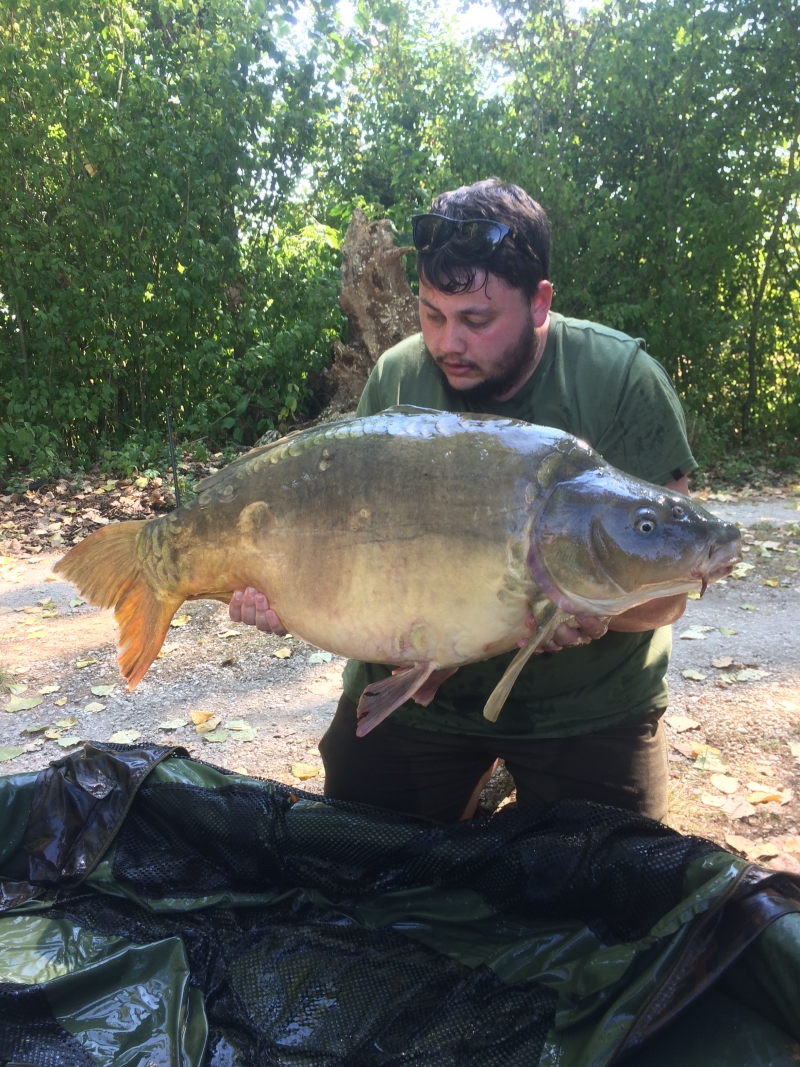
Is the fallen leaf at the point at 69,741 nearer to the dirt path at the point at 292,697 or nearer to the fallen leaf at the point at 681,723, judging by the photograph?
the dirt path at the point at 292,697

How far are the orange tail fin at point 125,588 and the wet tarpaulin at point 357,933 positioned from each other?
0.32 metres

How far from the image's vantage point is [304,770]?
2.30m

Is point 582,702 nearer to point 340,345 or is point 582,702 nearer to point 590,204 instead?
point 340,345

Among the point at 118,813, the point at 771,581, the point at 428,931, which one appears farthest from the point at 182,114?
the point at 428,931

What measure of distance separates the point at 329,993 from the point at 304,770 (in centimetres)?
76

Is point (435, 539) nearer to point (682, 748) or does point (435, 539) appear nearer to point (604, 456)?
point (604, 456)

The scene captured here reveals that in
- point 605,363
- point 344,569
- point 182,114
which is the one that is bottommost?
point 344,569

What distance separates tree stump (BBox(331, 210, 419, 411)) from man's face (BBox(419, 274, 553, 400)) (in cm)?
385

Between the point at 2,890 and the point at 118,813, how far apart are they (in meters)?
0.28

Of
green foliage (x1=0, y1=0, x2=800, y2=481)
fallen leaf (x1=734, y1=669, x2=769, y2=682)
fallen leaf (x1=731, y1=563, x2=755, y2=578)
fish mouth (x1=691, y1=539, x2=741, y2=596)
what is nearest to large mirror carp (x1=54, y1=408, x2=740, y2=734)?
fish mouth (x1=691, y1=539, x2=741, y2=596)

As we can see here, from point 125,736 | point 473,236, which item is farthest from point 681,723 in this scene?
point 125,736

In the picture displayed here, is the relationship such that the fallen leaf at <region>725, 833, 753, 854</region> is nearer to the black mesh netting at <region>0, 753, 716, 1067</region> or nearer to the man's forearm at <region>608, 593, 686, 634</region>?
the black mesh netting at <region>0, 753, 716, 1067</region>

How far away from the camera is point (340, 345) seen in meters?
6.14

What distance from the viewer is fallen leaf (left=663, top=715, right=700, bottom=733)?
2428mm
